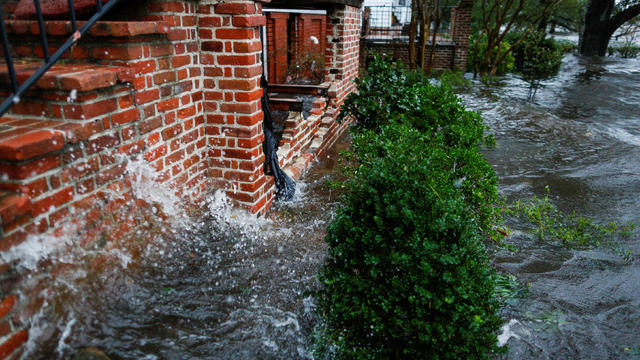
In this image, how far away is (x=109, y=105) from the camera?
2.55 metres

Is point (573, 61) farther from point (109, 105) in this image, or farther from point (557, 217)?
point (109, 105)

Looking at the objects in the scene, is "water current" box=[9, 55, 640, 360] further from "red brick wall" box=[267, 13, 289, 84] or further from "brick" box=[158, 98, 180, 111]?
"red brick wall" box=[267, 13, 289, 84]

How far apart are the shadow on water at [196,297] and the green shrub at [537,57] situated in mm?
15678

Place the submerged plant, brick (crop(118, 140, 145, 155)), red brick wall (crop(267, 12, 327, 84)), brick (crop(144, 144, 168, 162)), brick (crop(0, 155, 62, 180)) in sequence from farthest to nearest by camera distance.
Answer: red brick wall (crop(267, 12, 327, 84))
the submerged plant
brick (crop(144, 144, 168, 162))
brick (crop(118, 140, 145, 155))
brick (crop(0, 155, 62, 180))

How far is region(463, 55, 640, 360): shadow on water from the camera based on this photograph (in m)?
3.12

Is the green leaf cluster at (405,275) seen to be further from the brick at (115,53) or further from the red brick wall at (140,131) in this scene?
the brick at (115,53)

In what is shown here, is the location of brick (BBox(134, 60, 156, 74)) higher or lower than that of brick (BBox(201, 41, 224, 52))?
lower

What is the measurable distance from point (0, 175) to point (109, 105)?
714 mm

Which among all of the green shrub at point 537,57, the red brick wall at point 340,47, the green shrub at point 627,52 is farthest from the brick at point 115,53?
the green shrub at point 627,52

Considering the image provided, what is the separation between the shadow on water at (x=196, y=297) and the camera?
91.3 inches

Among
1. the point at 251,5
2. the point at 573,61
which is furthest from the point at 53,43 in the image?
the point at 573,61

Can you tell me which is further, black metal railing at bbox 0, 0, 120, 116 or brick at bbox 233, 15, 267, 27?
brick at bbox 233, 15, 267, 27

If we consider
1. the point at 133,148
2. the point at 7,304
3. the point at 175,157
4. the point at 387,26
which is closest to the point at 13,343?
the point at 7,304

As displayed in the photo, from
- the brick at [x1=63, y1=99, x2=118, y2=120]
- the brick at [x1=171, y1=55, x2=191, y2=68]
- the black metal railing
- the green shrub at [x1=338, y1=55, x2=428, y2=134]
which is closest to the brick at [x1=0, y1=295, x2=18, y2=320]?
the black metal railing
